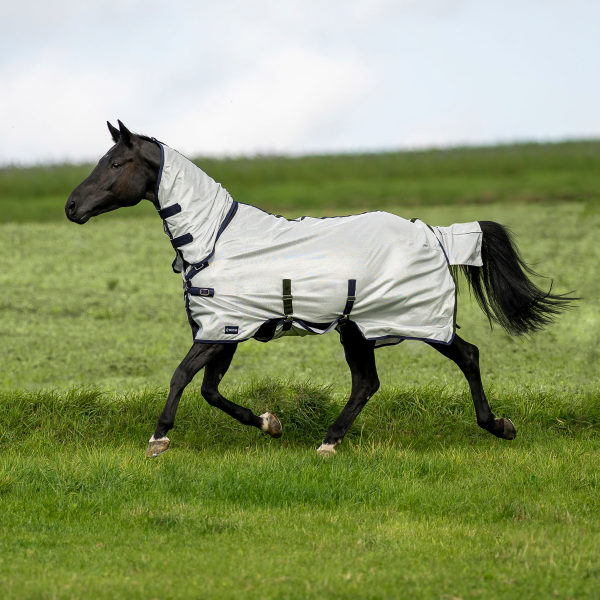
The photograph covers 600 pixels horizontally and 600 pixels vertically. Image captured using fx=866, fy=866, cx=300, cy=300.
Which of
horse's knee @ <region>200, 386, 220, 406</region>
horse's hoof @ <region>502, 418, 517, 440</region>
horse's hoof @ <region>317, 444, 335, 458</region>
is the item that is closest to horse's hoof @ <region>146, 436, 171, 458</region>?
horse's knee @ <region>200, 386, 220, 406</region>

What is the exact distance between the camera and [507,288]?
7.93 m

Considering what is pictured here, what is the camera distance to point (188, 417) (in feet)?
26.8

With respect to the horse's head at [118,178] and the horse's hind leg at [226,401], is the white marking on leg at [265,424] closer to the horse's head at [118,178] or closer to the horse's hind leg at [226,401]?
the horse's hind leg at [226,401]

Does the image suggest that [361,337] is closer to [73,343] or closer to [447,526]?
[447,526]

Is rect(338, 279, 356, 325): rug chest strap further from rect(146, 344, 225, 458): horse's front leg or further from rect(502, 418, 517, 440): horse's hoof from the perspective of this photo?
rect(502, 418, 517, 440): horse's hoof

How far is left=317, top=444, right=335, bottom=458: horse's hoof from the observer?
7355 millimetres

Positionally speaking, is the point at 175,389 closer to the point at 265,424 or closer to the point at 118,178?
the point at 265,424

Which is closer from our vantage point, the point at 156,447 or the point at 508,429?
the point at 156,447

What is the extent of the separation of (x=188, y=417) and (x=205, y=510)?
252 cm

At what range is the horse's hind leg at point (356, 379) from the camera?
761 cm

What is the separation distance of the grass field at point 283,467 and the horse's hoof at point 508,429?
0.39ft

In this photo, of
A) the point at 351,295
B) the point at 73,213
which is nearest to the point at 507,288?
the point at 351,295

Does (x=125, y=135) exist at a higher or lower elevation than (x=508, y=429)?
higher

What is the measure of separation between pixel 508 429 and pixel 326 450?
5.48 feet
